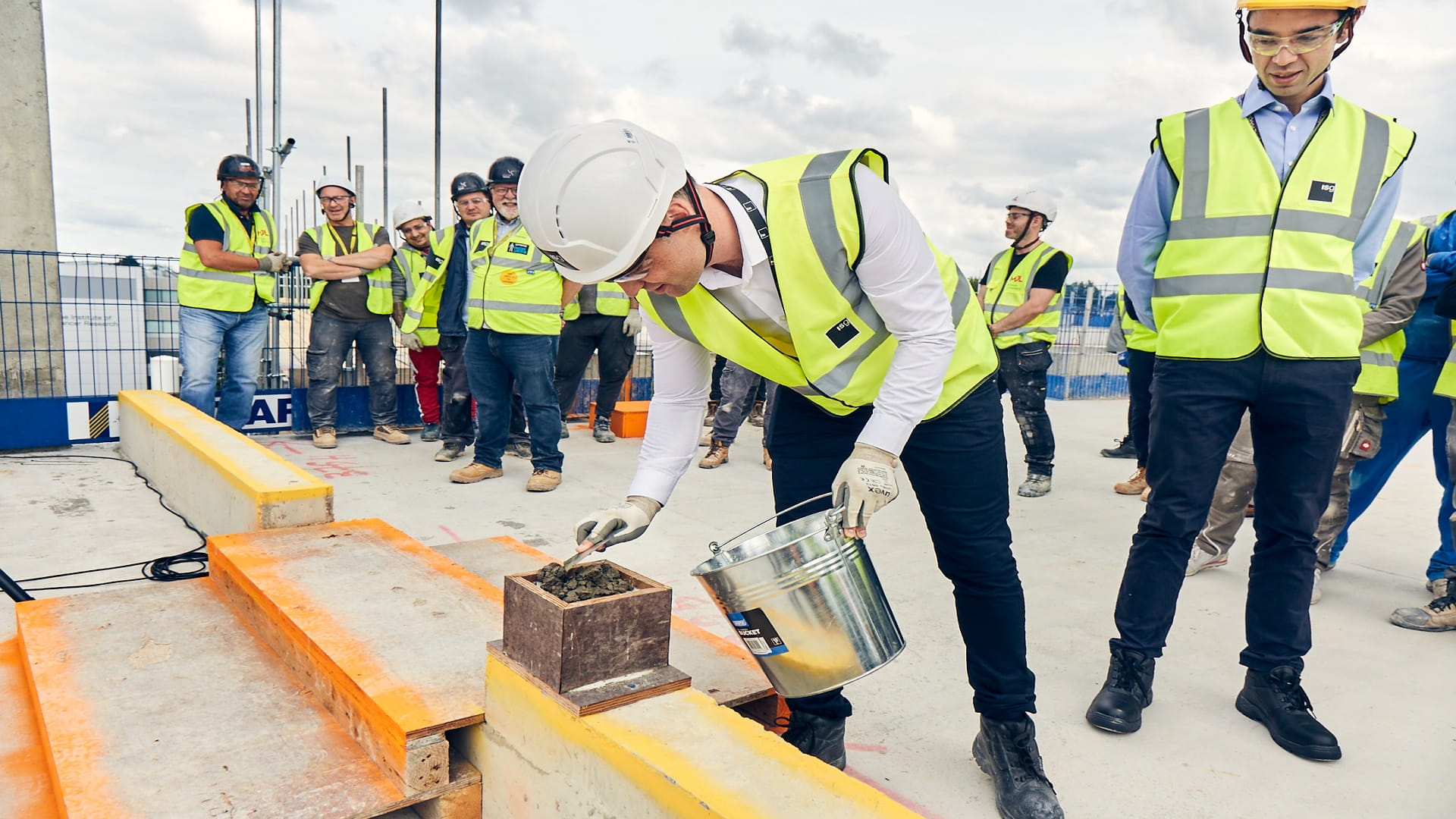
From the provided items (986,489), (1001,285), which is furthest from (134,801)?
(1001,285)

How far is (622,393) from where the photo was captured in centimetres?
918

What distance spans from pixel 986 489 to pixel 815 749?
2.61ft

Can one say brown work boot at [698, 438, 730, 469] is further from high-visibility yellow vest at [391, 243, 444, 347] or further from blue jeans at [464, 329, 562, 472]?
high-visibility yellow vest at [391, 243, 444, 347]

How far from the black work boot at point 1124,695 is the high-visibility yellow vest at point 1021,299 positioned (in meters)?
3.43

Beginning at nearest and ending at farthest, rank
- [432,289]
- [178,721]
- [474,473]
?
[178,721], [474,473], [432,289]

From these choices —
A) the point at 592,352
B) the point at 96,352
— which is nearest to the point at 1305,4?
the point at 592,352

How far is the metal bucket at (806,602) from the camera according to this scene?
73.1 inches

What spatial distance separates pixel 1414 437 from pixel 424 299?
6.25 m

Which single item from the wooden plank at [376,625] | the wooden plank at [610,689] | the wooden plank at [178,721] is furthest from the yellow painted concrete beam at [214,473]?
the wooden plank at [610,689]

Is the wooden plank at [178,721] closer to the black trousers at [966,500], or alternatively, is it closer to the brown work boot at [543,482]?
the black trousers at [966,500]

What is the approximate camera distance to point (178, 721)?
220 centimetres

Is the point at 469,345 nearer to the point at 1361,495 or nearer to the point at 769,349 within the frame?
the point at 769,349

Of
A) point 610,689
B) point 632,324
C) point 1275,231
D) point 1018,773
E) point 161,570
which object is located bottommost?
point 161,570

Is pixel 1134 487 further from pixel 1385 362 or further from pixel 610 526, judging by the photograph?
pixel 610 526
